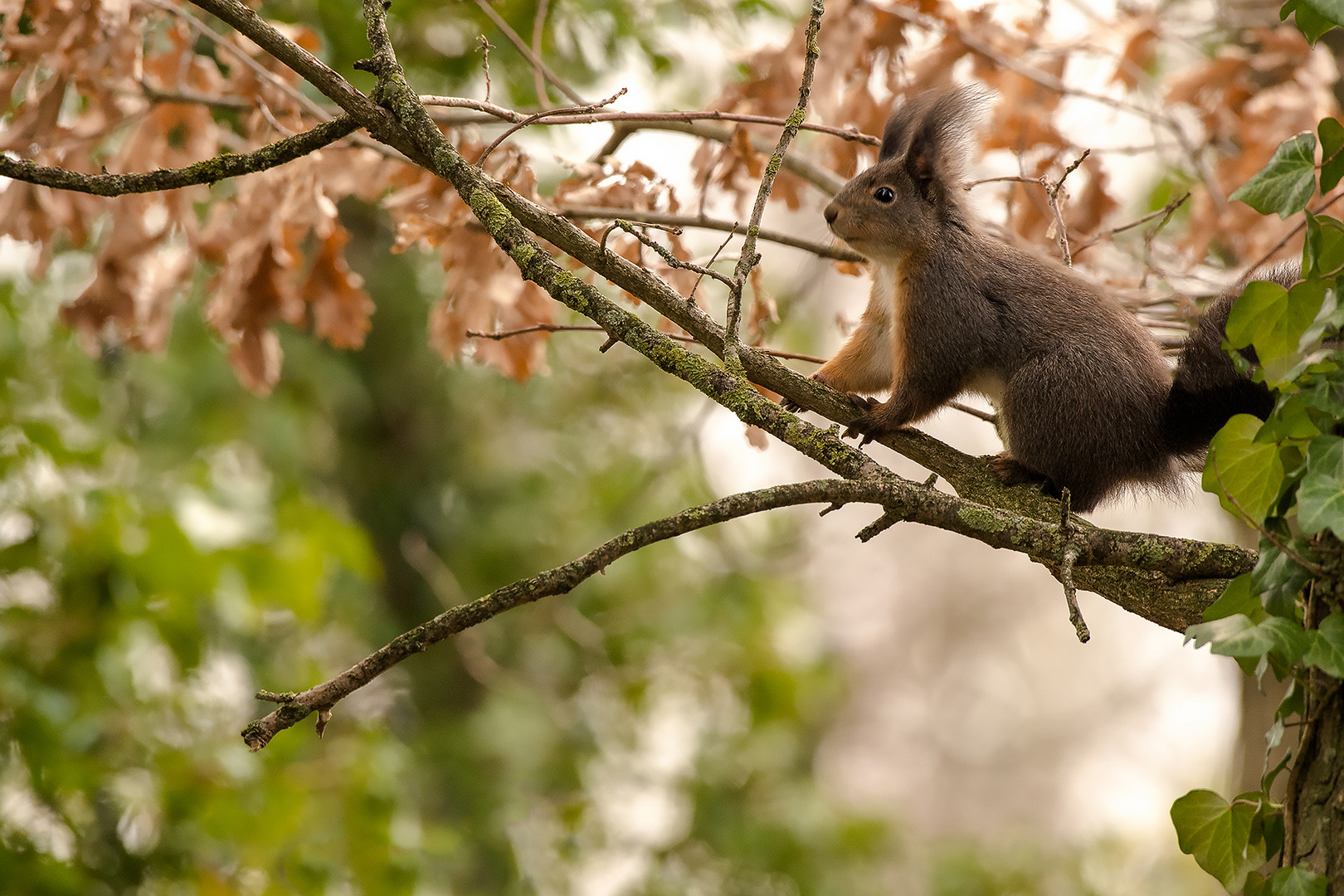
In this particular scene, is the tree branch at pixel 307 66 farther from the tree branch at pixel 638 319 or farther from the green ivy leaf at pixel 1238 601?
the green ivy leaf at pixel 1238 601

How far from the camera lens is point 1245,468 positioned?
140 cm

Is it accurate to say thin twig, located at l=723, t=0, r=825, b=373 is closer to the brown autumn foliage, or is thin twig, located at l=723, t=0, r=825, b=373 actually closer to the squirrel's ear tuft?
the brown autumn foliage

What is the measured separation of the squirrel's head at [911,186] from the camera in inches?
117

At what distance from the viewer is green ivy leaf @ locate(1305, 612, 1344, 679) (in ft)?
4.25

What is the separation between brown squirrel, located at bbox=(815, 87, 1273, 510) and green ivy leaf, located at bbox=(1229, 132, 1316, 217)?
2.64 feet

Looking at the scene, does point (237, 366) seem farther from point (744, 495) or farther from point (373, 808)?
point (744, 495)

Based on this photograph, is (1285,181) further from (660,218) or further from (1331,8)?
(660,218)

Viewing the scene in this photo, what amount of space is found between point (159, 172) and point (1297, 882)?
1.91 metres

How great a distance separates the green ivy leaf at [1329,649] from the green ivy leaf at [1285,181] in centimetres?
50

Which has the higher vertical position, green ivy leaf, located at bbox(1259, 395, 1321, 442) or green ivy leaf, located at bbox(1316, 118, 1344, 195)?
green ivy leaf, located at bbox(1316, 118, 1344, 195)

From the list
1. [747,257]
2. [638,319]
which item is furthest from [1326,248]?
[638,319]

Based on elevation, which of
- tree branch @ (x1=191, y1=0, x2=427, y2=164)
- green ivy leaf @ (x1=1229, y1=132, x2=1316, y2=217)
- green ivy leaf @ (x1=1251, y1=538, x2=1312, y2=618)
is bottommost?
green ivy leaf @ (x1=1251, y1=538, x2=1312, y2=618)

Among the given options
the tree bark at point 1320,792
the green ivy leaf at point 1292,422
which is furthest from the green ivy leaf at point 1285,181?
the tree bark at point 1320,792

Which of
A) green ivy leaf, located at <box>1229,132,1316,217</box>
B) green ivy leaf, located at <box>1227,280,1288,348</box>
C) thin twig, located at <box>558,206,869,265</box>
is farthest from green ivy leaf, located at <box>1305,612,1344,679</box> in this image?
thin twig, located at <box>558,206,869,265</box>
